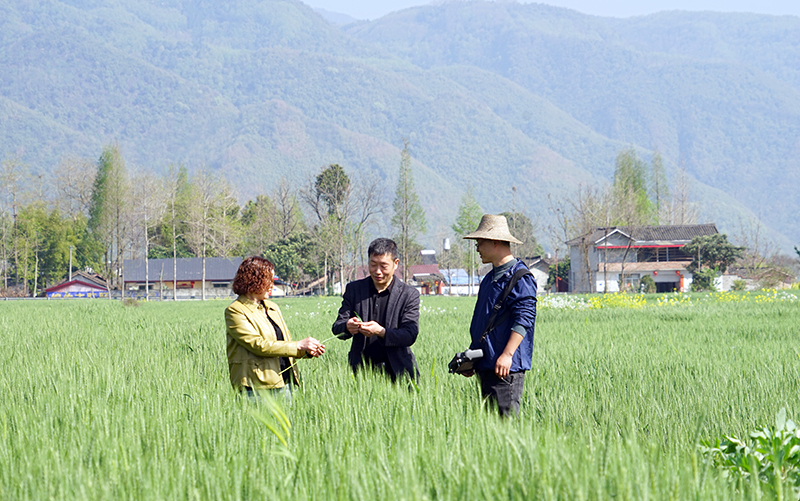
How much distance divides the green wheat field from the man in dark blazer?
29cm

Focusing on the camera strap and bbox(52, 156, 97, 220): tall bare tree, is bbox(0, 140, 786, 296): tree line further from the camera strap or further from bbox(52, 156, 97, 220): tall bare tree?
the camera strap

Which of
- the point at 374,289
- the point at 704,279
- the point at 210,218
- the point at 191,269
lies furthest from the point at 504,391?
the point at 191,269

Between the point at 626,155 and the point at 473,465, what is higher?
the point at 626,155

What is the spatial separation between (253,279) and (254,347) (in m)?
0.41

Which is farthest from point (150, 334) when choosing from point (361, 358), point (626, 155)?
point (626, 155)

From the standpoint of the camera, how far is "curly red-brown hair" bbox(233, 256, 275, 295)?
4195 mm

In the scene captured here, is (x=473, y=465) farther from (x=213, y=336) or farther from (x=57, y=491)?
(x=213, y=336)

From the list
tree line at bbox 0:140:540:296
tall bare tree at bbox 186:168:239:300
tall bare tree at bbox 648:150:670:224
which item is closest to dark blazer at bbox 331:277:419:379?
tall bare tree at bbox 186:168:239:300

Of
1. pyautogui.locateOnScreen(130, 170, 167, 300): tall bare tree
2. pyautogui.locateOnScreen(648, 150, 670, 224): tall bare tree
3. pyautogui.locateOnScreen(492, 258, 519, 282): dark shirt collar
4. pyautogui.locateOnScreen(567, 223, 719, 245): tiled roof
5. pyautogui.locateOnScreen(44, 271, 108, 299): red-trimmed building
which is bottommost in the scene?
pyautogui.locateOnScreen(44, 271, 108, 299): red-trimmed building

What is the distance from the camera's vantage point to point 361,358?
16.5ft

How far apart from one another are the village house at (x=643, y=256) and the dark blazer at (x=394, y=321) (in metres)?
55.6

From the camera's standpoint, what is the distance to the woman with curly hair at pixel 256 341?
13.5 ft

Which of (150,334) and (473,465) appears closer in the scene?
(473,465)

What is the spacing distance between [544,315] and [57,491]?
15.0 m
